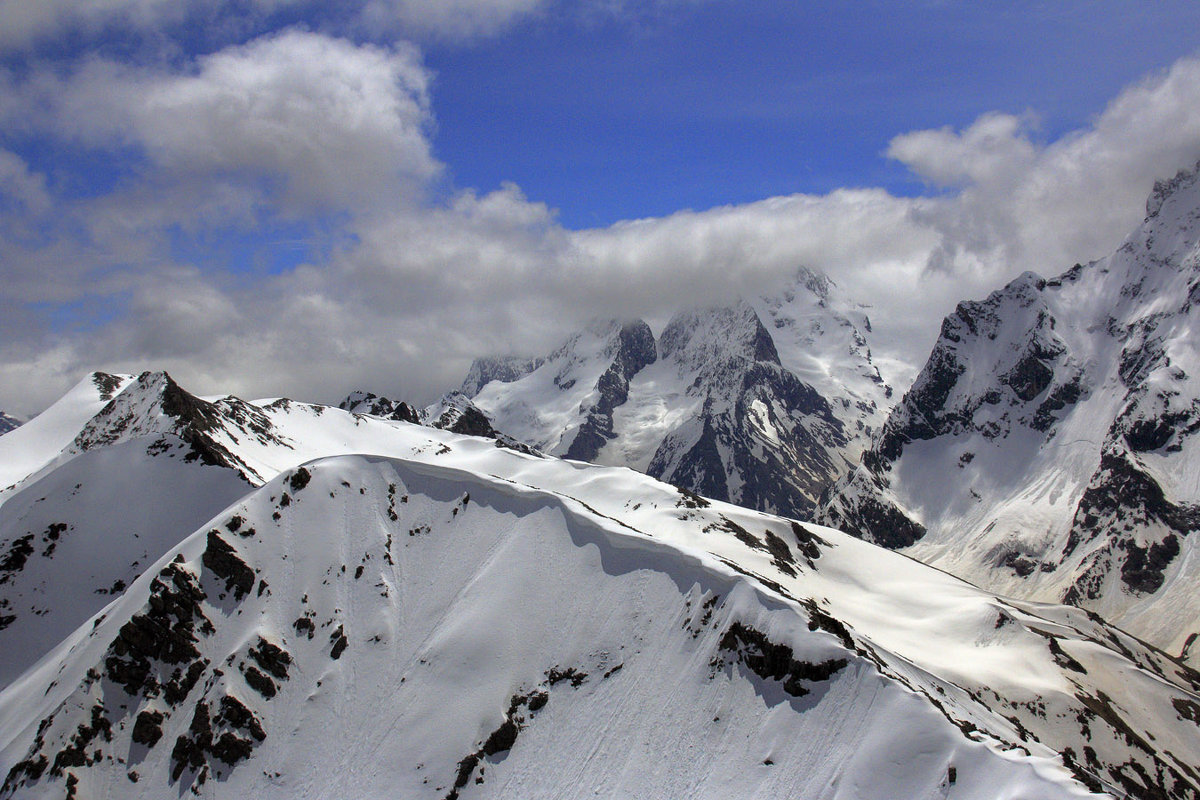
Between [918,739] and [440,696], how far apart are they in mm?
48344

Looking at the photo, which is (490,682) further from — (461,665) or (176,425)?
(176,425)

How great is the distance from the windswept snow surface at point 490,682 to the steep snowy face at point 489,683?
240 millimetres

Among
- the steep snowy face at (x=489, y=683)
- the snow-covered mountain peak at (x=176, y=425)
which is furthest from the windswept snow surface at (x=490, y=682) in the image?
Result: the snow-covered mountain peak at (x=176, y=425)

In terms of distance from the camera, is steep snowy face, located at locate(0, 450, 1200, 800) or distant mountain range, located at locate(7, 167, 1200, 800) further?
distant mountain range, located at locate(7, 167, 1200, 800)

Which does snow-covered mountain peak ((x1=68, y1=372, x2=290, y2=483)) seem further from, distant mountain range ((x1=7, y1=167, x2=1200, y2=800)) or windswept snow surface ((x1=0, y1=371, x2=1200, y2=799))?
windswept snow surface ((x1=0, y1=371, x2=1200, y2=799))

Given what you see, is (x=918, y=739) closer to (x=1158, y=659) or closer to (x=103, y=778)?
(x=103, y=778)

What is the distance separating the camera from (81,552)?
119 metres

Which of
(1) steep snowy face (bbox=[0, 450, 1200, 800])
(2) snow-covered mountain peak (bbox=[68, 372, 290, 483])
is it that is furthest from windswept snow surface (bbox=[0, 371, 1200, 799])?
(2) snow-covered mountain peak (bbox=[68, 372, 290, 483])

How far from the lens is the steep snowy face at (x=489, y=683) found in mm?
65562

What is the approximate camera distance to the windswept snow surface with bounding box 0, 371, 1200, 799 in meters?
65.6

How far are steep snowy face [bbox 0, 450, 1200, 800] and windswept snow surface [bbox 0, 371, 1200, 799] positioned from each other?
240mm

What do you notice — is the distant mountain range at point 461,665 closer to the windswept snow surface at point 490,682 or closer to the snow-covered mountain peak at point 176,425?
the windswept snow surface at point 490,682

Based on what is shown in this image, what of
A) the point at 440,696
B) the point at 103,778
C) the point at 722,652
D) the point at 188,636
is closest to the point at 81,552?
the point at 188,636

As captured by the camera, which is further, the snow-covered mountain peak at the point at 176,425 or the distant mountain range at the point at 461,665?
the snow-covered mountain peak at the point at 176,425
